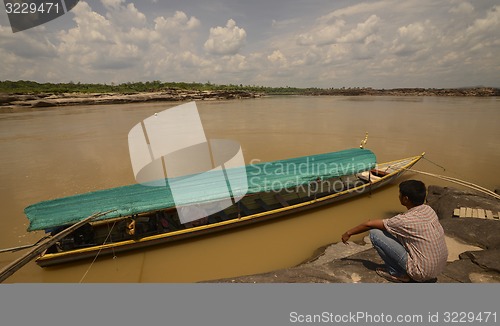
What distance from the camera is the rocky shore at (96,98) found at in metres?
43.0

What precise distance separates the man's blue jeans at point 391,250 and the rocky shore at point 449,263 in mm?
462

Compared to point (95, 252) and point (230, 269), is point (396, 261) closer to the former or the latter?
point (230, 269)

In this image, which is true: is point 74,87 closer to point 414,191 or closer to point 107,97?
point 107,97

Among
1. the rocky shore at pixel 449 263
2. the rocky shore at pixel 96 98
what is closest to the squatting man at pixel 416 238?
the rocky shore at pixel 449 263

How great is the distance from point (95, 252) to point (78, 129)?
23.1m

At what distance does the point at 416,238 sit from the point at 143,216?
7.02 m

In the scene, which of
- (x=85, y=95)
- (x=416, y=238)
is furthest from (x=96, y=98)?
(x=416, y=238)

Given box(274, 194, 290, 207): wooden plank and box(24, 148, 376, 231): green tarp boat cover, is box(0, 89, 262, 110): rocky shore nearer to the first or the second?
box(24, 148, 376, 231): green tarp boat cover

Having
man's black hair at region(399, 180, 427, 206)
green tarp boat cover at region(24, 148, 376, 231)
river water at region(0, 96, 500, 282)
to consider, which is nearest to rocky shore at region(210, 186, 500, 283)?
man's black hair at region(399, 180, 427, 206)

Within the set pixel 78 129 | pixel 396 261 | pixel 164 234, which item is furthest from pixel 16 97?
pixel 396 261

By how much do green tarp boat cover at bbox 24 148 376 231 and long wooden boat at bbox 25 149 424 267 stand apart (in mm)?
25

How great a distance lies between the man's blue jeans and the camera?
3.30 metres

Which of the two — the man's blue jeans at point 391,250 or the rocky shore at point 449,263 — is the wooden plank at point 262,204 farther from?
the man's blue jeans at point 391,250

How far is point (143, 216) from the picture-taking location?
7.55m
